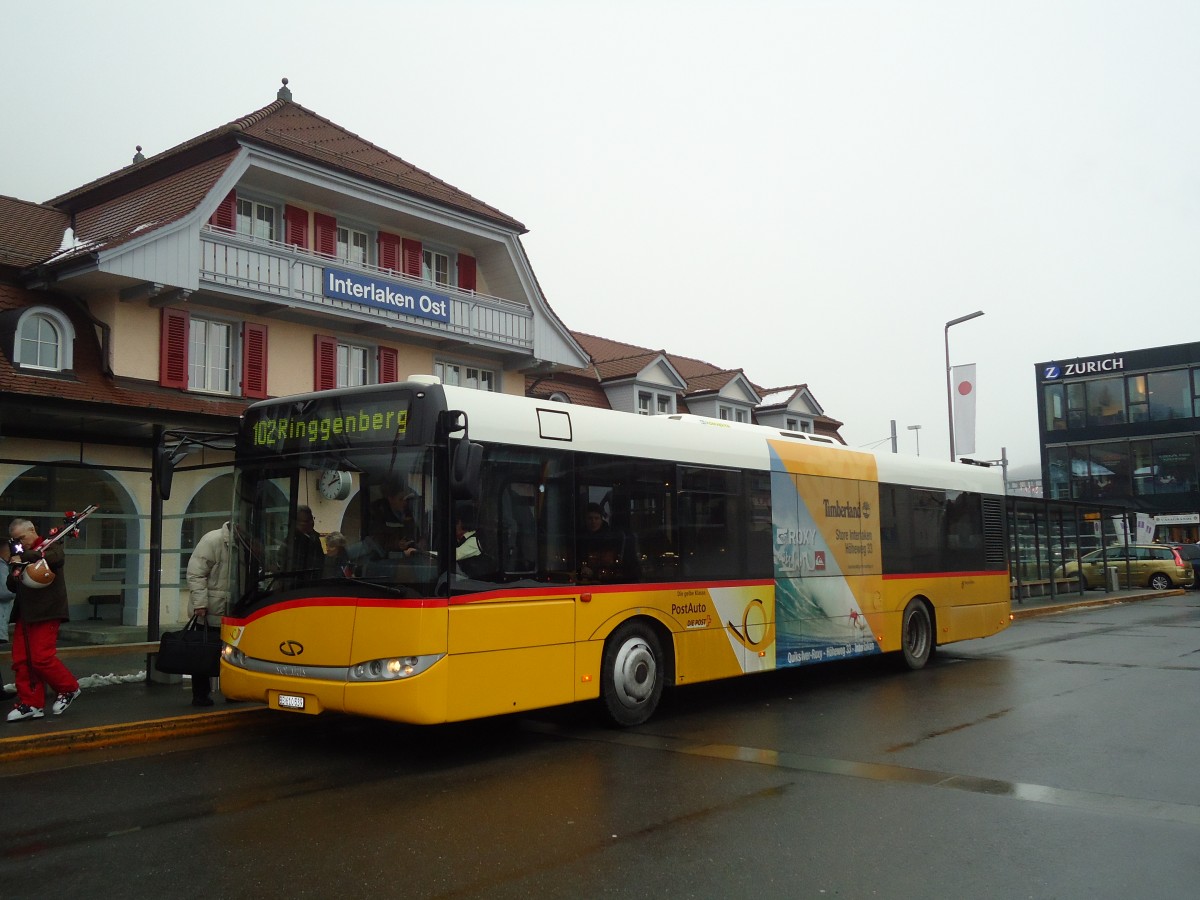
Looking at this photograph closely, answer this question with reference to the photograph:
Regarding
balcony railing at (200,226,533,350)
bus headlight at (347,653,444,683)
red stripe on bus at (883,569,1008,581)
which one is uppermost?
balcony railing at (200,226,533,350)

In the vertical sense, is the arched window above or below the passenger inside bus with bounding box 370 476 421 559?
above

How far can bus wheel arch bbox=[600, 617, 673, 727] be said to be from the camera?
9.49 meters

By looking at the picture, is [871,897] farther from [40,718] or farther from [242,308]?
[242,308]

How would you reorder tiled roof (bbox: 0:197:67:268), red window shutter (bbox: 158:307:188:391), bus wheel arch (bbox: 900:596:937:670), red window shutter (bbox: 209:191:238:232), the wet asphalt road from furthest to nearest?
1. red window shutter (bbox: 209:191:238:232)
2. red window shutter (bbox: 158:307:188:391)
3. tiled roof (bbox: 0:197:67:268)
4. bus wheel arch (bbox: 900:596:937:670)
5. the wet asphalt road

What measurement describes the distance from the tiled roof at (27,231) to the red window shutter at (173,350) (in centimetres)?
248

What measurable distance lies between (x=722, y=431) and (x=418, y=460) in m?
4.33

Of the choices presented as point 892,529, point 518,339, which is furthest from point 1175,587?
point 892,529

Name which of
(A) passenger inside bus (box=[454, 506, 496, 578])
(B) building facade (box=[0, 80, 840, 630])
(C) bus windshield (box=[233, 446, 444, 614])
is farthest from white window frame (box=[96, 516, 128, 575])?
(A) passenger inside bus (box=[454, 506, 496, 578])

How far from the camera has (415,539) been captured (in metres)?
7.96

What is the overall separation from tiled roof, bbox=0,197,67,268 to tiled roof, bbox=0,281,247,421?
0.73 m

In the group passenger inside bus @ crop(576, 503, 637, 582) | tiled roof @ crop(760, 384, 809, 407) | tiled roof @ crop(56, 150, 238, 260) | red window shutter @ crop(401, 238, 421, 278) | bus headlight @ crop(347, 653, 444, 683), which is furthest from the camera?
tiled roof @ crop(760, 384, 809, 407)

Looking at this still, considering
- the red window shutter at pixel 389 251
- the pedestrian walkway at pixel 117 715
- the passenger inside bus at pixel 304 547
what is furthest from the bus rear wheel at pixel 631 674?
the red window shutter at pixel 389 251

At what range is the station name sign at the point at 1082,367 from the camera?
2231 inches

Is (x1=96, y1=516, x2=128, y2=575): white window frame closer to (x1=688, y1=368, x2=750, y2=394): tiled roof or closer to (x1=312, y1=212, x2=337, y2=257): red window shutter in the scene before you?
(x1=312, y1=212, x2=337, y2=257): red window shutter
